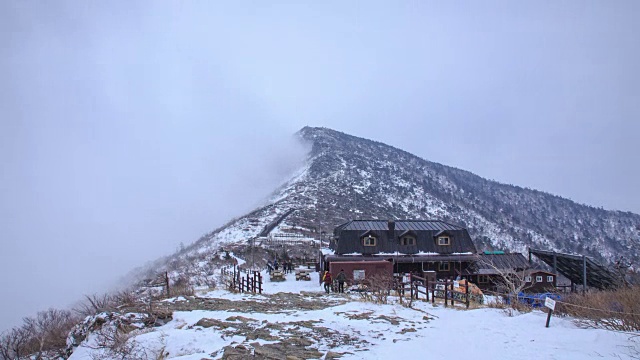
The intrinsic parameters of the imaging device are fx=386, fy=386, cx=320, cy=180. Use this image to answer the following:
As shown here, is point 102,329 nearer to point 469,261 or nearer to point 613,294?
point 613,294

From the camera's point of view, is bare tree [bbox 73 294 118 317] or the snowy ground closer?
the snowy ground

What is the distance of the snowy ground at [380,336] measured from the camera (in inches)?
318

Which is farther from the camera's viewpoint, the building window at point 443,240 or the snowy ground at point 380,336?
the building window at point 443,240

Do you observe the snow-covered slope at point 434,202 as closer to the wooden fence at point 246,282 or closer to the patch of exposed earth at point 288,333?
the wooden fence at point 246,282

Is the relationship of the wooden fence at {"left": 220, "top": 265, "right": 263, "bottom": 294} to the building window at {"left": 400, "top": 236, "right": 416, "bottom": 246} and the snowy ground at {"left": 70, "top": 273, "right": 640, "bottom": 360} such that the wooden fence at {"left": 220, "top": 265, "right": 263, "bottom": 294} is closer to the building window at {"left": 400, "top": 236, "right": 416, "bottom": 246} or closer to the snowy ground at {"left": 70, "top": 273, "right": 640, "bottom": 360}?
the snowy ground at {"left": 70, "top": 273, "right": 640, "bottom": 360}

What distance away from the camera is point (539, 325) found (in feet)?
32.7

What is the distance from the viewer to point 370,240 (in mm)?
37031

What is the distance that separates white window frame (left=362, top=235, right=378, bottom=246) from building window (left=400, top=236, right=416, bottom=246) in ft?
9.01

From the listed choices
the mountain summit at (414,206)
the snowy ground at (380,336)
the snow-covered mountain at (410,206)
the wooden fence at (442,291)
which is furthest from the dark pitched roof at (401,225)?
the snowy ground at (380,336)

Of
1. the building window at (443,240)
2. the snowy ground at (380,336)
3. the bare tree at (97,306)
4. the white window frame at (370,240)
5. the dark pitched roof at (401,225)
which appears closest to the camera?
the snowy ground at (380,336)

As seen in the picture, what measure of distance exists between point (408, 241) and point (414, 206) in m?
74.1

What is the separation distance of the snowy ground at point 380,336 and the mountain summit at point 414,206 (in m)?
45.9

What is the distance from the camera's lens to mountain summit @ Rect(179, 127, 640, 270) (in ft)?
240

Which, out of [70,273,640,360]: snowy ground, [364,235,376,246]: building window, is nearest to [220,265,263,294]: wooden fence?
[70,273,640,360]: snowy ground
